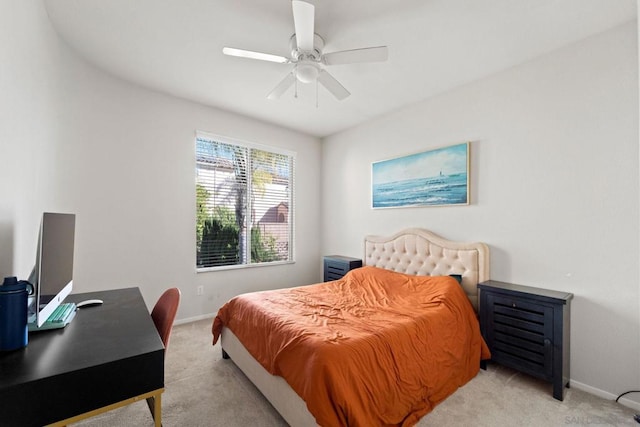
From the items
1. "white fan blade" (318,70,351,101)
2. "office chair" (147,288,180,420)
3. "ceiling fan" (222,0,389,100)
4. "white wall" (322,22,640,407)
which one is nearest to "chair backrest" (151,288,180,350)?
"office chair" (147,288,180,420)

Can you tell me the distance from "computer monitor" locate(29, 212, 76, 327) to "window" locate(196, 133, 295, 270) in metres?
1.90

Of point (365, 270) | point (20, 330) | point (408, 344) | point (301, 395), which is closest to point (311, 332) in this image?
point (301, 395)

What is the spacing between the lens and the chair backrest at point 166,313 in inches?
65.1

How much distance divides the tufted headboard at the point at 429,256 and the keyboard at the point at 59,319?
3.00 m

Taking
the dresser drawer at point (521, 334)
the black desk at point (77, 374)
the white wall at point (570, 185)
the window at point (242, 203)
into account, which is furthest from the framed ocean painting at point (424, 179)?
the black desk at point (77, 374)

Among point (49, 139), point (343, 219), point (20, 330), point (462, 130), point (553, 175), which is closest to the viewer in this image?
point (20, 330)

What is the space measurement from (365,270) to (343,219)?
1201mm

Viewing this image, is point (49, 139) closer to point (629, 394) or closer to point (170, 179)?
point (170, 179)

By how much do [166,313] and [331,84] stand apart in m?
2.13

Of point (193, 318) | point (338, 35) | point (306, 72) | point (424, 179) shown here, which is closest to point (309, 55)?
point (306, 72)

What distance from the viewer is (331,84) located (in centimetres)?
243

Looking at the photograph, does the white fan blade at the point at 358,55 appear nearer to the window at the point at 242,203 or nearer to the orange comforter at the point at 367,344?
the orange comforter at the point at 367,344

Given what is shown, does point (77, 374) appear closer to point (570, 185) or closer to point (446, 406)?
point (446, 406)

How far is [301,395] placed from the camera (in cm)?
159
